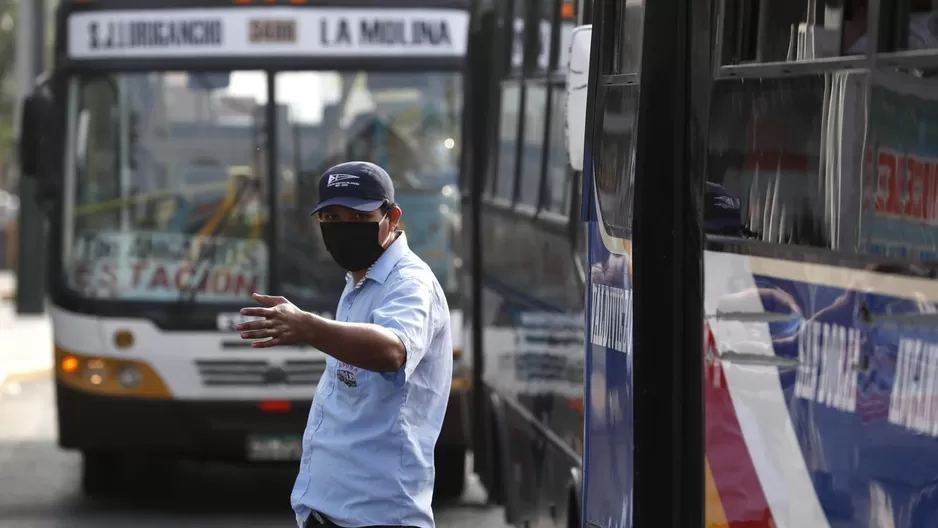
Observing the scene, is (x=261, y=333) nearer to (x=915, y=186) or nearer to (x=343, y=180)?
(x=343, y=180)

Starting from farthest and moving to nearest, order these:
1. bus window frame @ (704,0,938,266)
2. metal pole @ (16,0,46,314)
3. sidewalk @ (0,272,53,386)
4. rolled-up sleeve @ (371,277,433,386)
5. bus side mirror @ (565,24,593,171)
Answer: metal pole @ (16,0,46,314) < sidewalk @ (0,272,53,386) < bus side mirror @ (565,24,593,171) < rolled-up sleeve @ (371,277,433,386) < bus window frame @ (704,0,938,266)

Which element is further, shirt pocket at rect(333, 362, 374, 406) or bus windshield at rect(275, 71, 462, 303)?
bus windshield at rect(275, 71, 462, 303)

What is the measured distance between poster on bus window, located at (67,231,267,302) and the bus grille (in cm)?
36

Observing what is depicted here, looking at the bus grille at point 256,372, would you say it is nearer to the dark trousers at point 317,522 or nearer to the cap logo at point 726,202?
the dark trousers at point 317,522

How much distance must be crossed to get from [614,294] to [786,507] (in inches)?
47.4

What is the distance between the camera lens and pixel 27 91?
25.3 meters

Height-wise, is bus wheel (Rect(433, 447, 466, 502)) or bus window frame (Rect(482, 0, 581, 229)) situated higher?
bus window frame (Rect(482, 0, 581, 229))

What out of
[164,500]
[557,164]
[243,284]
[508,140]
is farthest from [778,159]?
[164,500]

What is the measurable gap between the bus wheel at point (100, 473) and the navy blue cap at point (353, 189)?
22.5 ft

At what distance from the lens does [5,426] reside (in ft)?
49.6

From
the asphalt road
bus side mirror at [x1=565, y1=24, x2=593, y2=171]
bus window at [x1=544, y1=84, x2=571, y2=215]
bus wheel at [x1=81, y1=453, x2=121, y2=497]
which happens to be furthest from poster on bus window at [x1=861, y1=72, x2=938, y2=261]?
bus wheel at [x1=81, y1=453, x2=121, y2=497]

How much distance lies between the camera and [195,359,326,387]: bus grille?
35.3 ft

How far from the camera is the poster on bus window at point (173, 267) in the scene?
10.8 meters

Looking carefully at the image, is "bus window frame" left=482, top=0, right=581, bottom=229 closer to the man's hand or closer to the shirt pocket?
the shirt pocket
